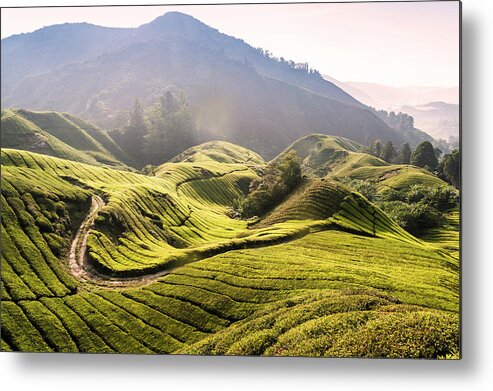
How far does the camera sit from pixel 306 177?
10.5 m

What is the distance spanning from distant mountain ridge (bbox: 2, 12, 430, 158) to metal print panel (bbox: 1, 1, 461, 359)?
0.06m

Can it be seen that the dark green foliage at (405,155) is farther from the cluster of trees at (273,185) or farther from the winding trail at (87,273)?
the winding trail at (87,273)

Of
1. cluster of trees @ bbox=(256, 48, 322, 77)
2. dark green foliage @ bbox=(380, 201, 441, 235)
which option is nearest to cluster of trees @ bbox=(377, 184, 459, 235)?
dark green foliage @ bbox=(380, 201, 441, 235)

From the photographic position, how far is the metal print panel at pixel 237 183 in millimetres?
8234

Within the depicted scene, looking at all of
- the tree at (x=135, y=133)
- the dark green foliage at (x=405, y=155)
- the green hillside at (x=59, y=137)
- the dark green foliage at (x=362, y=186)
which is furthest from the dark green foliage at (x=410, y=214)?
the green hillside at (x=59, y=137)

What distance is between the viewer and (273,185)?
34.4 feet

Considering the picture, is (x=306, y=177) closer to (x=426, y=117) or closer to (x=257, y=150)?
(x=257, y=150)

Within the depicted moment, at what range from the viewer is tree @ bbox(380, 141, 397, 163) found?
10242 millimetres

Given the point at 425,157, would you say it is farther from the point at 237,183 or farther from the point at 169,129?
the point at 169,129

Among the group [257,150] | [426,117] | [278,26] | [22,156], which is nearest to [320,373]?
[257,150]

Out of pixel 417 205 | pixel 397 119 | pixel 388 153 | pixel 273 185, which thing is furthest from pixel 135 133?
pixel 417 205

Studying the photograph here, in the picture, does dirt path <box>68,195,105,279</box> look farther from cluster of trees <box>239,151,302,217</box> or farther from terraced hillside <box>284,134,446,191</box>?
terraced hillside <box>284,134,446,191</box>

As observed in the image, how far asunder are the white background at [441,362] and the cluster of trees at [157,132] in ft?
18.5

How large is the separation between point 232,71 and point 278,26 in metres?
2.20
